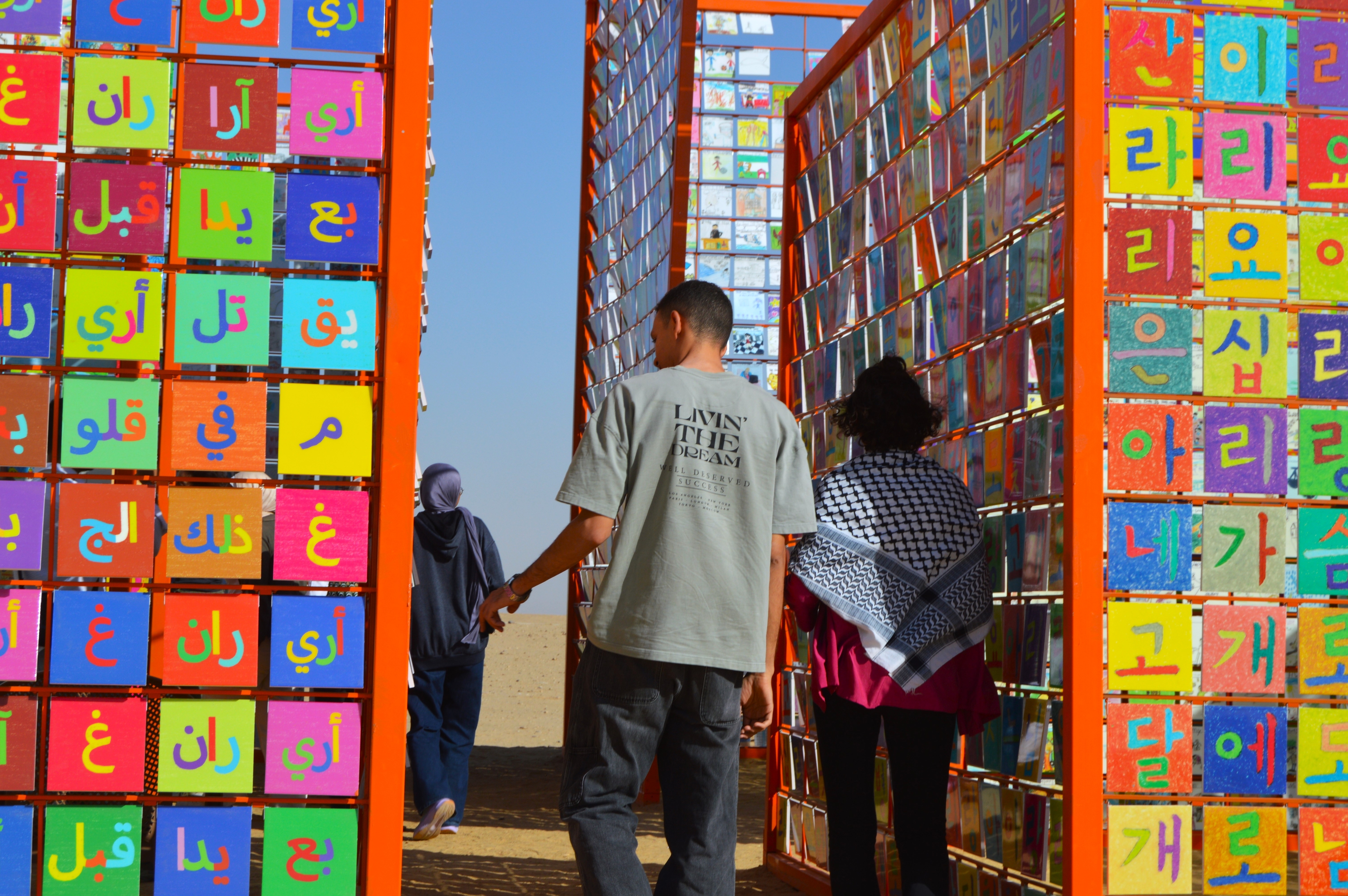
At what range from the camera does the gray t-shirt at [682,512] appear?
273 centimetres

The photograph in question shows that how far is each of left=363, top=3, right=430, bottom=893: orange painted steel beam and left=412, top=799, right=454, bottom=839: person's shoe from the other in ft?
8.53

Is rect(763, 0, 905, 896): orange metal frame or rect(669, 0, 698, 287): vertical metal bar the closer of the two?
rect(763, 0, 905, 896): orange metal frame

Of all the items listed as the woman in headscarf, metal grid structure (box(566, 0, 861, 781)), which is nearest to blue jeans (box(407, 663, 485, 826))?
the woman in headscarf

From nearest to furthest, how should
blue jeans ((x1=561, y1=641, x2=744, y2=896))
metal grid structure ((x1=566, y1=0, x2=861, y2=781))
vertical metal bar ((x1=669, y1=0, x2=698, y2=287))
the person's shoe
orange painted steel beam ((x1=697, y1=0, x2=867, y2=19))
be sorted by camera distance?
blue jeans ((x1=561, y1=641, x2=744, y2=896)), the person's shoe, vertical metal bar ((x1=669, y1=0, x2=698, y2=287)), metal grid structure ((x1=566, y1=0, x2=861, y2=781)), orange painted steel beam ((x1=697, y1=0, x2=867, y2=19))

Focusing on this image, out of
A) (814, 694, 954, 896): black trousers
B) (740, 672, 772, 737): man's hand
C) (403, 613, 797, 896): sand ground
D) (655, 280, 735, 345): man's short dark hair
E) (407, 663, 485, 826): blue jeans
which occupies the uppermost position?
(655, 280, 735, 345): man's short dark hair

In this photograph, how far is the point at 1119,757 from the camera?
2957 millimetres

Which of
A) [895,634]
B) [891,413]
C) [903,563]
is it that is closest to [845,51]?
[891,413]

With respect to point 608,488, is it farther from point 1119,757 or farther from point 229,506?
point 1119,757

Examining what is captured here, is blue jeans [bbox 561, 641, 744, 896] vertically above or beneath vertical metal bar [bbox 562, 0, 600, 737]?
beneath

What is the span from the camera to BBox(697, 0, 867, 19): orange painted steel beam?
755 cm

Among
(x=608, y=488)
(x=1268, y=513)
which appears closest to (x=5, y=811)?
(x=608, y=488)

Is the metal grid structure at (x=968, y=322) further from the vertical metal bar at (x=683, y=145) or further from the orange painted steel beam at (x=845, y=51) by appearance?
the vertical metal bar at (x=683, y=145)

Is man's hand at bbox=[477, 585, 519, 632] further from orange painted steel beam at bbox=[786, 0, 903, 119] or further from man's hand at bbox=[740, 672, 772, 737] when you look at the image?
orange painted steel beam at bbox=[786, 0, 903, 119]

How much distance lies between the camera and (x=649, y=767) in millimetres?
2688
